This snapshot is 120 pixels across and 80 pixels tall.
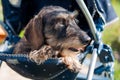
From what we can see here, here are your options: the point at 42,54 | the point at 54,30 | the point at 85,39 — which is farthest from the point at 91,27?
the point at 42,54

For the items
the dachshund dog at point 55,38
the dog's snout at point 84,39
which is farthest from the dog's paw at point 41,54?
the dog's snout at point 84,39

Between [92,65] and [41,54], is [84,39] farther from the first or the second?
[41,54]

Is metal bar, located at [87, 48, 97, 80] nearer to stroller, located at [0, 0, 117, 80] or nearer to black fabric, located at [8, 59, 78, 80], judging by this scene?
stroller, located at [0, 0, 117, 80]

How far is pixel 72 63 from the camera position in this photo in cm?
359

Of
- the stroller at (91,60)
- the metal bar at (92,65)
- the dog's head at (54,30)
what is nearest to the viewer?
the metal bar at (92,65)

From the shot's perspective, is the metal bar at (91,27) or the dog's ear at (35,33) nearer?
the metal bar at (91,27)

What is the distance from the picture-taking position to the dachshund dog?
356cm

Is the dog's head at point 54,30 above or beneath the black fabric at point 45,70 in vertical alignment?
above

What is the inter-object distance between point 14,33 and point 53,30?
0.65 m

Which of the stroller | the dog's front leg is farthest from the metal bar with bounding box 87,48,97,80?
the dog's front leg

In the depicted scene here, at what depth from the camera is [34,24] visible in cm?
371

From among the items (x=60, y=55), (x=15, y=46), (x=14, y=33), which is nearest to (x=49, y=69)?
(x=60, y=55)

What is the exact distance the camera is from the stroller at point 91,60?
346 centimetres

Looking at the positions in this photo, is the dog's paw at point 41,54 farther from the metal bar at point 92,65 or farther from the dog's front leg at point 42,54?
the metal bar at point 92,65
